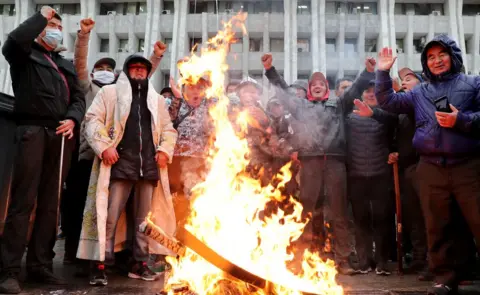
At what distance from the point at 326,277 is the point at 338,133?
2.26 metres

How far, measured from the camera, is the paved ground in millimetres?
3631

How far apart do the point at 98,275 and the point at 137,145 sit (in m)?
1.42

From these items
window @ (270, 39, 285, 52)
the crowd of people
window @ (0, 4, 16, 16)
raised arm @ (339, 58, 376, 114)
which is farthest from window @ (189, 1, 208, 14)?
raised arm @ (339, 58, 376, 114)

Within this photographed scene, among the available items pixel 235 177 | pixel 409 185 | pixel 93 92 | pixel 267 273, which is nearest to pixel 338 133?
pixel 409 185

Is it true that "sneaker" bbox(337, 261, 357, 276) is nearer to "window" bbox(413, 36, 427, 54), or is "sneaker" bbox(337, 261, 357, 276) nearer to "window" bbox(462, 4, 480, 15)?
"window" bbox(413, 36, 427, 54)

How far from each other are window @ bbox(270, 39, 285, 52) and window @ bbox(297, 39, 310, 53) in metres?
0.94

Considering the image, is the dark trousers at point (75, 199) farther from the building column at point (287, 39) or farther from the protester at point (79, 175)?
the building column at point (287, 39)

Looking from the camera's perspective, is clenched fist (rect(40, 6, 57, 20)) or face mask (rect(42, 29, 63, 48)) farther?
face mask (rect(42, 29, 63, 48))

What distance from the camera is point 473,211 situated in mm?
3535

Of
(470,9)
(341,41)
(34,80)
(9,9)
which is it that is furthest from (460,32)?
(9,9)

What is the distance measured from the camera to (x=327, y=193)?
5145mm

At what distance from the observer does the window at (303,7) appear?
2274 centimetres

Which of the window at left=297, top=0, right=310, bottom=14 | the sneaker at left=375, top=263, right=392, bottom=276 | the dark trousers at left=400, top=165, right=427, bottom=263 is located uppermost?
the window at left=297, top=0, right=310, bottom=14

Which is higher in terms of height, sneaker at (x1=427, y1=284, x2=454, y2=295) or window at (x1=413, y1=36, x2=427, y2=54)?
window at (x1=413, y1=36, x2=427, y2=54)
